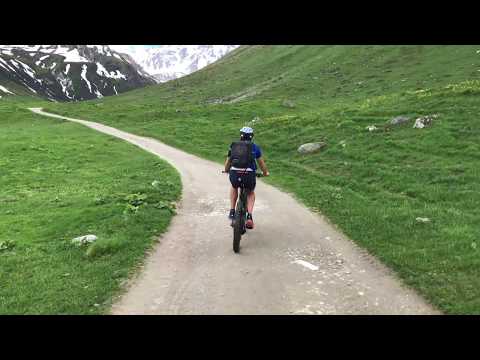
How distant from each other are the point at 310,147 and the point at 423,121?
7682 millimetres

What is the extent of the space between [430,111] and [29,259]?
28659mm

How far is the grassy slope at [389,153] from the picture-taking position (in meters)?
11.8

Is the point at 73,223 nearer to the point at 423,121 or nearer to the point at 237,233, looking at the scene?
the point at 237,233

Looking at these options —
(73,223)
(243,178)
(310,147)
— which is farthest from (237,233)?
(310,147)

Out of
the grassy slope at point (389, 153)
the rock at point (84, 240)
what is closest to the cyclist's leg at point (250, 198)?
the grassy slope at point (389, 153)

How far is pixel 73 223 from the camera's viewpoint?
16.5 m

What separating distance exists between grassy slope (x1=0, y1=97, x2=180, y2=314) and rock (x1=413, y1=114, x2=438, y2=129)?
16.4 meters

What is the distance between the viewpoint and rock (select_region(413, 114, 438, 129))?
1141 inches

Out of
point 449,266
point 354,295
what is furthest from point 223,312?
point 449,266

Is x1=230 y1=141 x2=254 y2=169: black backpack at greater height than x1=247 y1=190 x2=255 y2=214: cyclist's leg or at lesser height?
greater

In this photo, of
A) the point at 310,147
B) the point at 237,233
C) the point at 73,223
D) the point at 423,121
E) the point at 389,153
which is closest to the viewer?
the point at 237,233

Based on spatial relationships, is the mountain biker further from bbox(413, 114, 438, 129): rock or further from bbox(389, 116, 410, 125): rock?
bbox(389, 116, 410, 125): rock

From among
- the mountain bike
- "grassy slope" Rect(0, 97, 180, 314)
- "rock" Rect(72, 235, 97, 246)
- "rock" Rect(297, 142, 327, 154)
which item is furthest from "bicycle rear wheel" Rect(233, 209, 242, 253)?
"rock" Rect(297, 142, 327, 154)

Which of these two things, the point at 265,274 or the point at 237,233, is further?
the point at 237,233
